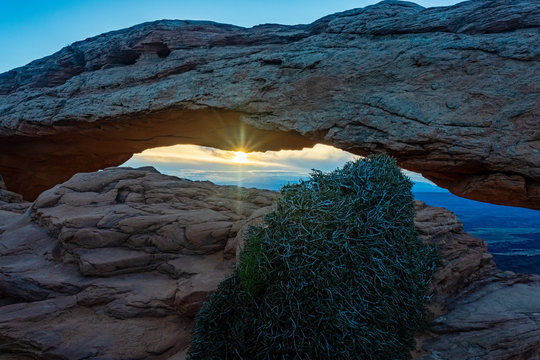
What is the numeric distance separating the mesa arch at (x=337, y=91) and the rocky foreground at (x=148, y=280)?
2506 mm

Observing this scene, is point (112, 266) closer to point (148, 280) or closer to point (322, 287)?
point (148, 280)

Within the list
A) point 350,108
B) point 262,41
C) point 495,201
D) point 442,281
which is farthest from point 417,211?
point 262,41

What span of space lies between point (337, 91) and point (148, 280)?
782 cm

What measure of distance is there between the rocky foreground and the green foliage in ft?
3.67

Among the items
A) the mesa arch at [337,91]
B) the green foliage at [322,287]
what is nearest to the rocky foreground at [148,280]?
the green foliage at [322,287]

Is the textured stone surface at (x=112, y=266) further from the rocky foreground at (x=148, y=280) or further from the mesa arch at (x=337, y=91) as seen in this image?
the mesa arch at (x=337, y=91)

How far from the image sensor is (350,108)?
912 centimetres

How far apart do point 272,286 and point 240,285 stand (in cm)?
64

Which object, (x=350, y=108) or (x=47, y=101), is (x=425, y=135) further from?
(x=47, y=101)

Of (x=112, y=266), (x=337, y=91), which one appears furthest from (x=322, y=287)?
(x=337, y=91)

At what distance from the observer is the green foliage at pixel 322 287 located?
4.38 meters

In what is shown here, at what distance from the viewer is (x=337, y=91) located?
946 cm

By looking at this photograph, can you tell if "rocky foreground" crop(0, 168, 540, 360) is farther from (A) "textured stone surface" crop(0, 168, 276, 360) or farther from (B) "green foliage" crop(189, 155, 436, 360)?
(B) "green foliage" crop(189, 155, 436, 360)

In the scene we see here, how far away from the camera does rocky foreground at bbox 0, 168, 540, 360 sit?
550cm
